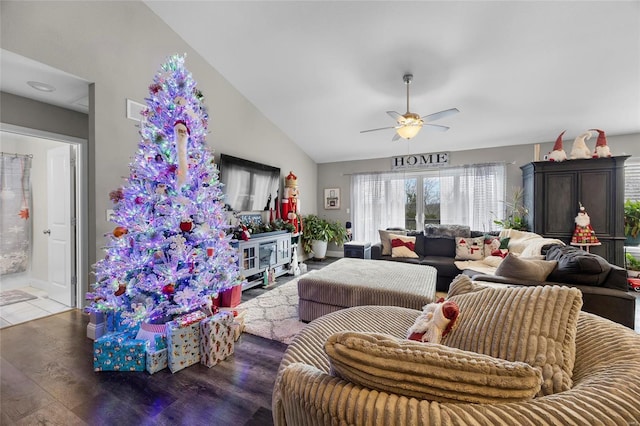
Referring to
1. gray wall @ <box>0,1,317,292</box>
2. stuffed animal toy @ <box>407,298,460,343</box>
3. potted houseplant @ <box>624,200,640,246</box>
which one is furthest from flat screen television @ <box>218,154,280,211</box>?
potted houseplant @ <box>624,200,640,246</box>

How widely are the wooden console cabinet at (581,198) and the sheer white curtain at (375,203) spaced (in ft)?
7.97

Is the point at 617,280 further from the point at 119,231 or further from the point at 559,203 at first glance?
the point at 119,231

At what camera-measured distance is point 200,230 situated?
2336 mm

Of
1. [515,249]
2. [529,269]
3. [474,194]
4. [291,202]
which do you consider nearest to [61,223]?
[291,202]

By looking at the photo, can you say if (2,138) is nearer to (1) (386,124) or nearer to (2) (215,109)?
(2) (215,109)

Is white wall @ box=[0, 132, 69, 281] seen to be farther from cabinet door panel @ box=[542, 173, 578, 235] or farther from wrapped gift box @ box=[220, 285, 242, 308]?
cabinet door panel @ box=[542, 173, 578, 235]

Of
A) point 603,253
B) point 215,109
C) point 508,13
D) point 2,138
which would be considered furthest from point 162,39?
point 603,253

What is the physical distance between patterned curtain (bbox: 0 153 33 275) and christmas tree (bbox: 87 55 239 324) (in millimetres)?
2879

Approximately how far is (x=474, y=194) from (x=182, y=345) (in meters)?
5.59

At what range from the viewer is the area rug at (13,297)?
328 centimetres

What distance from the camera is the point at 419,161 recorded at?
581cm

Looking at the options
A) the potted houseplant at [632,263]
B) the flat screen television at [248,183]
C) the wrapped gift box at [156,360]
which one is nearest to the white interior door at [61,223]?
the flat screen television at [248,183]

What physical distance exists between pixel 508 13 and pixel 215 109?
3.65 m

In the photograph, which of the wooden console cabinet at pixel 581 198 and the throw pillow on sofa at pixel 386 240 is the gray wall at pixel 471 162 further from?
the throw pillow on sofa at pixel 386 240
